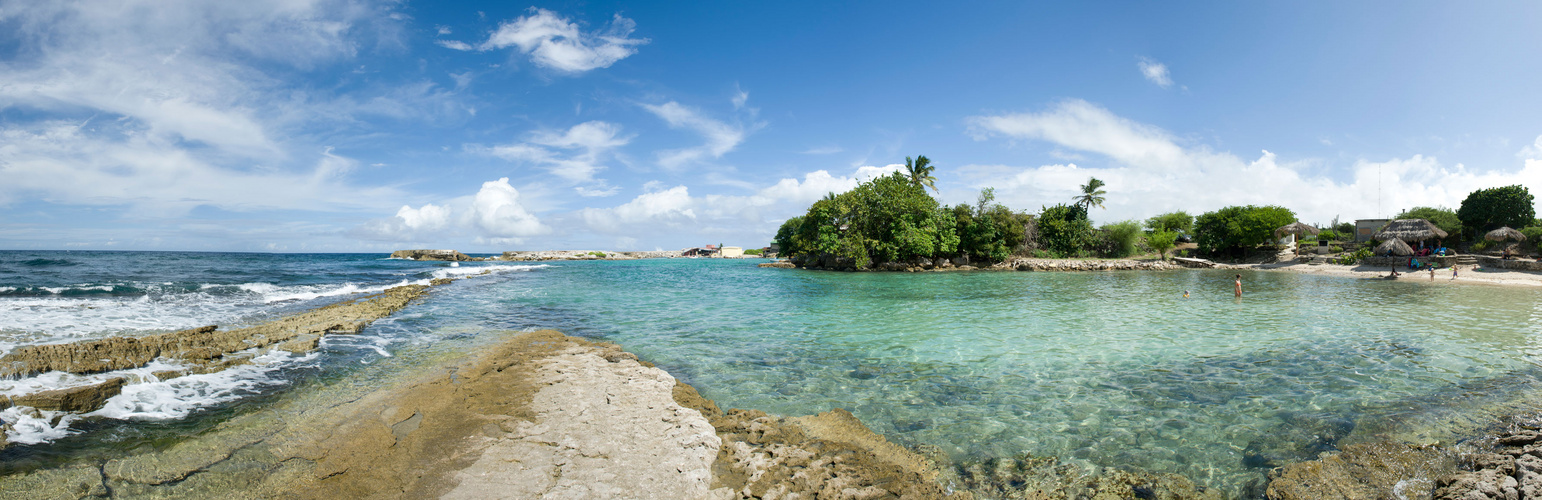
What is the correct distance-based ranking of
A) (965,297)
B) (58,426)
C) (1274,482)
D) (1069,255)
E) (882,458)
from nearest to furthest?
(1274,482)
(882,458)
(58,426)
(965,297)
(1069,255)

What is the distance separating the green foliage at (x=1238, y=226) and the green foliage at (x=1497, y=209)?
10168 millimetres

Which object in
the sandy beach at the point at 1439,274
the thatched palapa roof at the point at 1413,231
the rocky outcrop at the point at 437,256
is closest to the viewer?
the sandy beach at the point at 1439,274

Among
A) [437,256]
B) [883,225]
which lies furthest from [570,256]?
[883,225]

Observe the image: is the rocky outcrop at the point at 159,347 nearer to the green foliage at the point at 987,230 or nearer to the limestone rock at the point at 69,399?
the limestone rock at the point at 69,399

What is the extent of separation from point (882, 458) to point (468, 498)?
3.46m

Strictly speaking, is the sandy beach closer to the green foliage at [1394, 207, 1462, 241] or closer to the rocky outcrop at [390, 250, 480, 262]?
the green foliage at [1394, 207, 1462, 241]

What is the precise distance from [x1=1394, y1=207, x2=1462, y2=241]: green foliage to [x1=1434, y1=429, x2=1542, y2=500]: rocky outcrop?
56912mm

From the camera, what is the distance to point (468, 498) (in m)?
3.94

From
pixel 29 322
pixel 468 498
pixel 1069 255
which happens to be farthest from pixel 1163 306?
pixel 1069 255

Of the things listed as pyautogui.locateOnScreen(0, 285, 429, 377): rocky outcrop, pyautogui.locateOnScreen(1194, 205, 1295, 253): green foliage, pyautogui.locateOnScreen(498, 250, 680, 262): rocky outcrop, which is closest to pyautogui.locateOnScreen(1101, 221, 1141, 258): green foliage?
pyautogui.locateOnScreen(1194, 205, 1295, 253): green foliage

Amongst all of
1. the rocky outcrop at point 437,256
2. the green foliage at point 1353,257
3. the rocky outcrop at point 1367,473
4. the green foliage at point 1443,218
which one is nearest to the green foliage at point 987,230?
the green foliage at point 1353,257

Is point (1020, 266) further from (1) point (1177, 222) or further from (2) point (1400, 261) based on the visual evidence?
(1) point (1177, 222)

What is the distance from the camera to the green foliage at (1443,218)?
40.4m

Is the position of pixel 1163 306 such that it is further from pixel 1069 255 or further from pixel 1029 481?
pixel 1069 255
